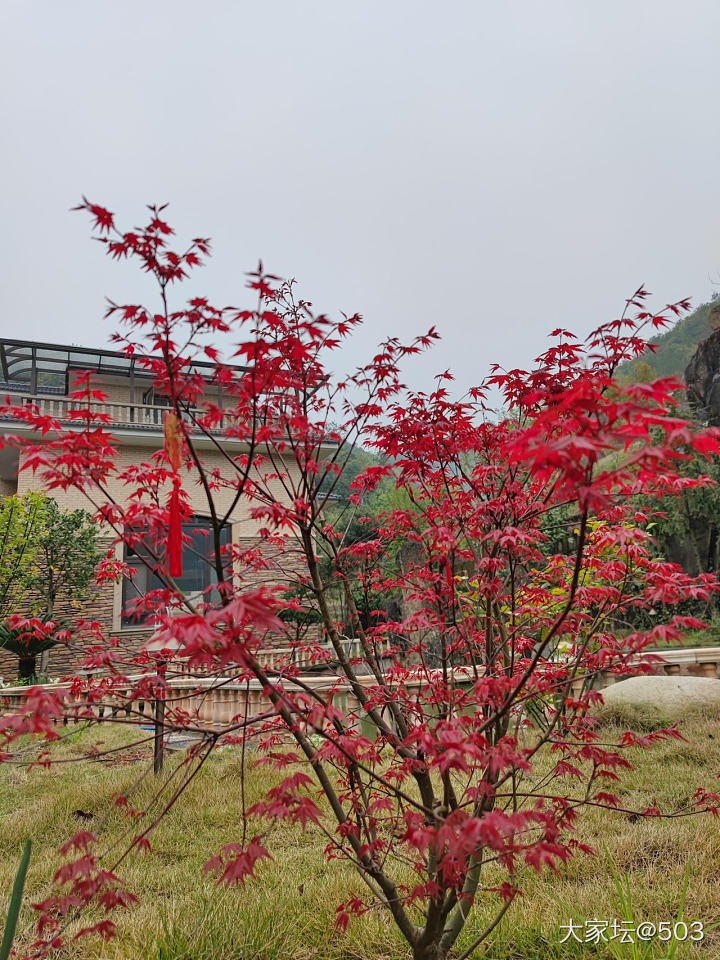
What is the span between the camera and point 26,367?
13945 mm

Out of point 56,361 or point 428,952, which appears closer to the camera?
point 428,952

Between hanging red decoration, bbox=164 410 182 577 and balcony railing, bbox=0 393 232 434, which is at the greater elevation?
balcony railing, bbox=0 393 232 434

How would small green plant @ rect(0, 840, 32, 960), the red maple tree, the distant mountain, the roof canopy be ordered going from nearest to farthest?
1. the red maple tree
2. small green plant @ rect(0, 840, 32, 960)
3. the roof canopy
4. the distant mountain

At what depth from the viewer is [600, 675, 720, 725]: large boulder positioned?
5.57 m

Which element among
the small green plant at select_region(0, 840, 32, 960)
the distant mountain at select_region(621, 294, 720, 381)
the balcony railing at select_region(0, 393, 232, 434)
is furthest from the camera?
the distant mountain at select_region(621, 294, 720, 381)

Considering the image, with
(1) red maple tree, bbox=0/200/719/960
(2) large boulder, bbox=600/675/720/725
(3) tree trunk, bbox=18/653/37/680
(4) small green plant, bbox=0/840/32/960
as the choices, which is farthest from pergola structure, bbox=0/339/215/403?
(4) small green plant, bbox=0/840/32/960

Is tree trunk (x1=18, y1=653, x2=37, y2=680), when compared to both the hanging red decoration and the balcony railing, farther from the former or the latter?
the hanging red decoration

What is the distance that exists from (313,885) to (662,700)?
4226mm

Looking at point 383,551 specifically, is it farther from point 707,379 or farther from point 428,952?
point 707,379

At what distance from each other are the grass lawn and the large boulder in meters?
0.74

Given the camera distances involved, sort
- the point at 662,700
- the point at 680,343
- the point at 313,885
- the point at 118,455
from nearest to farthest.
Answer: the point at 313,885
the point at 662,700
the point at 118,455
the point at 680,343

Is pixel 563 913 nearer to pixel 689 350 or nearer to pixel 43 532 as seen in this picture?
pixel 43 532

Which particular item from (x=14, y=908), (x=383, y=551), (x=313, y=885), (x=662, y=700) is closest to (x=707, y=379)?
(x=662, y=700)

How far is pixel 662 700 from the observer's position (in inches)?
225
